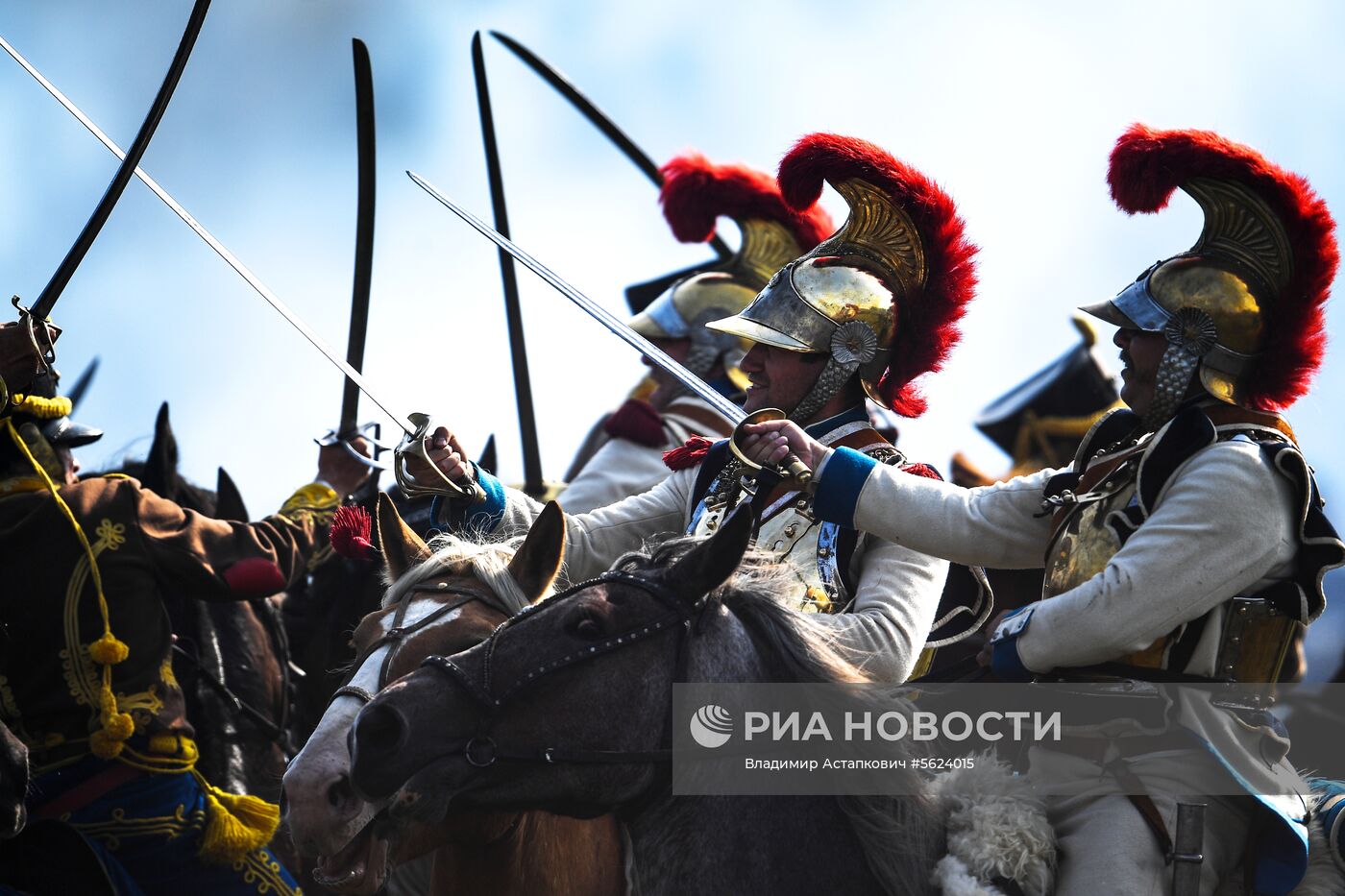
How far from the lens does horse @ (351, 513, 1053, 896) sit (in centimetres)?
331

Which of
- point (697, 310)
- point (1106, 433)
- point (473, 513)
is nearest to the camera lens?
point (1106, 433)

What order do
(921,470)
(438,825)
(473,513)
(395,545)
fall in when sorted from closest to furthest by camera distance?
1. (438,825)
2. (395,545)
3. (921,470)
4. (473,513)

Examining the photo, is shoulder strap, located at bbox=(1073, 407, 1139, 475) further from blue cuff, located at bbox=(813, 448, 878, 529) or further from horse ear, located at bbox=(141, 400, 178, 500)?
horse ear, located at bbox=(141, 400, 178, 500)

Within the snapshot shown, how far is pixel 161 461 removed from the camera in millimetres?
8164

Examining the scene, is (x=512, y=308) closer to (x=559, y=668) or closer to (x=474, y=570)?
(x=474, y=570)

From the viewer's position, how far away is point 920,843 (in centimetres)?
366

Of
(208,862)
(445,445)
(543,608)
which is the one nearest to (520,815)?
(543,608)

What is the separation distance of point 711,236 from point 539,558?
13.4 feet

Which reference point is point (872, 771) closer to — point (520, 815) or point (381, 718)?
point (520, 815)

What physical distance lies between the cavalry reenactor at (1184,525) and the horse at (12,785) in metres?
2.95

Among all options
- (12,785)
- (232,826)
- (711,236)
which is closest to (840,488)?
(12,785)

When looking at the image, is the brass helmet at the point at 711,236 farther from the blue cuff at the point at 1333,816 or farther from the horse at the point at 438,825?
the blue cuff at the point at 1333,816

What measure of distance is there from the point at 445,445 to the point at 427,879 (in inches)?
57.5

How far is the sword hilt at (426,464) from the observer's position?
15.8 feet
